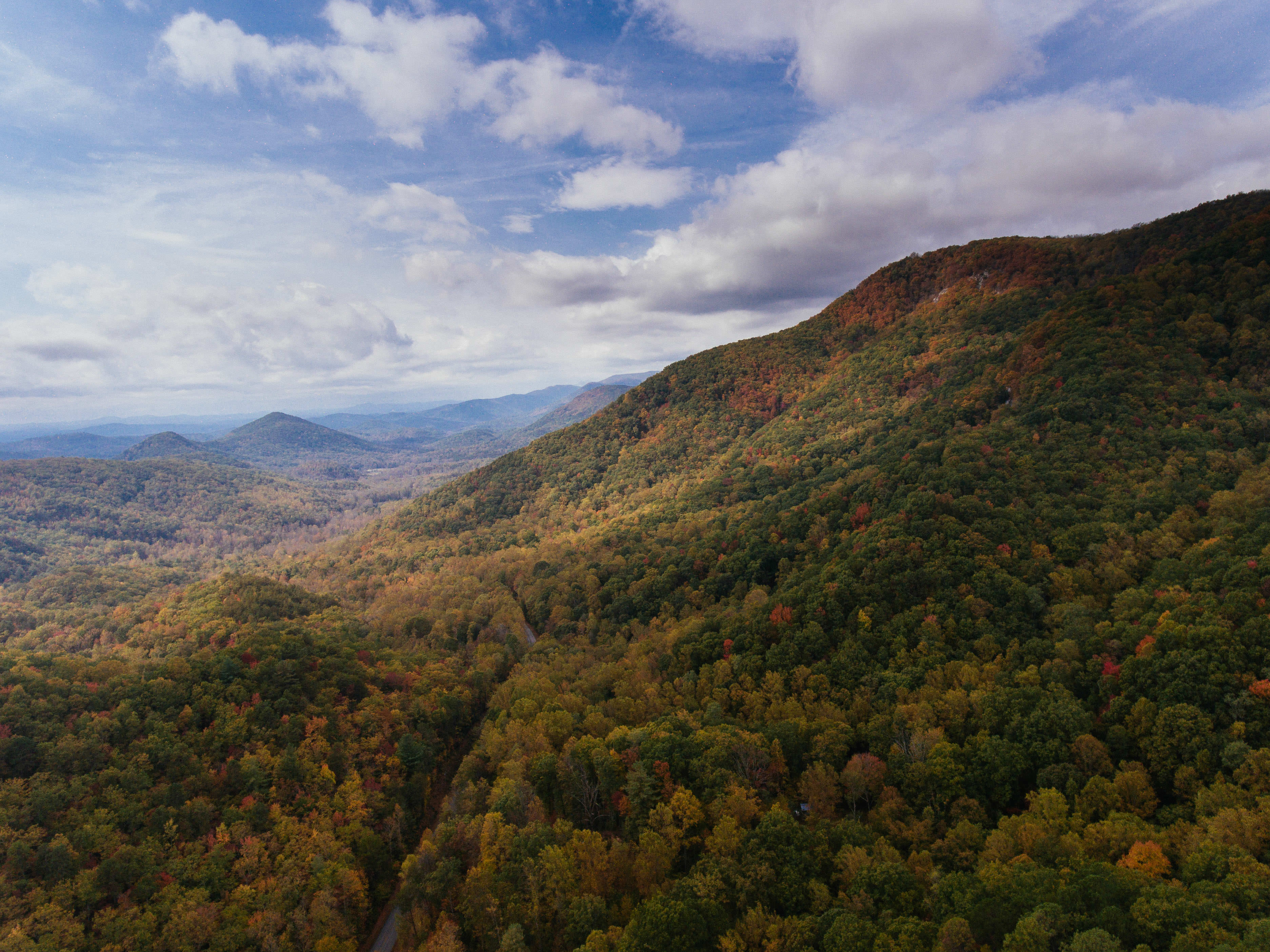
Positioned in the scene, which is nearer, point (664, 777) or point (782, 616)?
point (664, 777)

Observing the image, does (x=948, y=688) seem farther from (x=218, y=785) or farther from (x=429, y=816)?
(x=218, y=785)

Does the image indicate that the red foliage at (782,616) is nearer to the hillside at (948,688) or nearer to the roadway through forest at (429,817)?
the hillside at (948,688)

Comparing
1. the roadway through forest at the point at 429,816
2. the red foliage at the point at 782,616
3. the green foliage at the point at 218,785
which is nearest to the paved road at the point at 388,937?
the roadway through forest at the point at 429,816

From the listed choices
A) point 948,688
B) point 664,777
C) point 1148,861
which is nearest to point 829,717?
point 948,688

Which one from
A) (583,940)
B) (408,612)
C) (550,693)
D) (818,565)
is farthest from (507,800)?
(408,612)

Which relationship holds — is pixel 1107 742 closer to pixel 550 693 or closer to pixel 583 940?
pixel 583 940

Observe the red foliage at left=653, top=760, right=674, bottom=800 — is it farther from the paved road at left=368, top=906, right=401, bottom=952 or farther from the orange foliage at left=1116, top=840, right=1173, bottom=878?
the orange foliage at left=1116, top=840, right=1173, bottom=878
